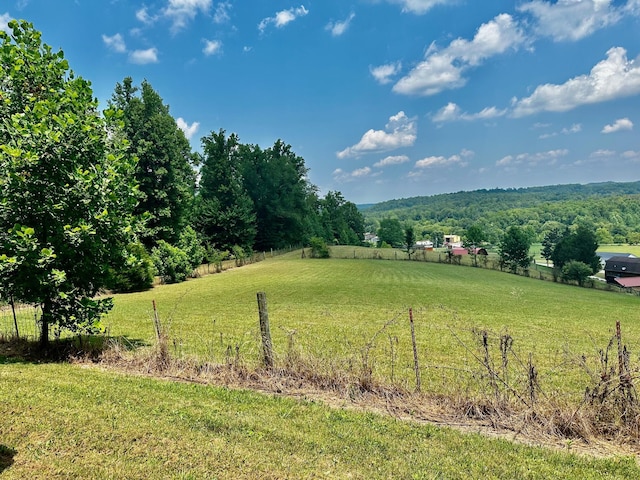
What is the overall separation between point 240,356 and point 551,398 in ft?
16.4

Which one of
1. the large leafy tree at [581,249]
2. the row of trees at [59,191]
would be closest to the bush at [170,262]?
the row of trees at [59,191]

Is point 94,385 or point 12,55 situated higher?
point 12,55

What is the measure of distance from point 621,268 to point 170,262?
79737 millimetres

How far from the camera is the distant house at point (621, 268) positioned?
68.4 metres

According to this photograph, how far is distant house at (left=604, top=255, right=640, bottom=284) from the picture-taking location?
6838cm

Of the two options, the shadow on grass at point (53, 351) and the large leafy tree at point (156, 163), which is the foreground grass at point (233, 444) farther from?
the large leafy tree at point (156, 163)

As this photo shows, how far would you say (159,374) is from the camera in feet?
22.9

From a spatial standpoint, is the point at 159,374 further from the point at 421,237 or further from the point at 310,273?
the point at 421,237

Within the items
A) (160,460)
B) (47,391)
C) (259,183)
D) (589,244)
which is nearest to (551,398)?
(160,460)

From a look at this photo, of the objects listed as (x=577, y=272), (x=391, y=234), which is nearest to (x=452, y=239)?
(x=391, y=234)

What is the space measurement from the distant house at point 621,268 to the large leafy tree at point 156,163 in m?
73.4

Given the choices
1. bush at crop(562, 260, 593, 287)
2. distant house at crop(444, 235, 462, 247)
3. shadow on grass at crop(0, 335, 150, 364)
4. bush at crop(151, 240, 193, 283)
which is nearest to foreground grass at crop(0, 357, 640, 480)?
shadow on grass at crop(0, 335, 150, 364)

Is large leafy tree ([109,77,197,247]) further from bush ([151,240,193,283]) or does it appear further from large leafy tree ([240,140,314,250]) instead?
large leafy tree ([240,140,314,250])

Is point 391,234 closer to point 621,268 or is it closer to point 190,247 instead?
point 621,268
